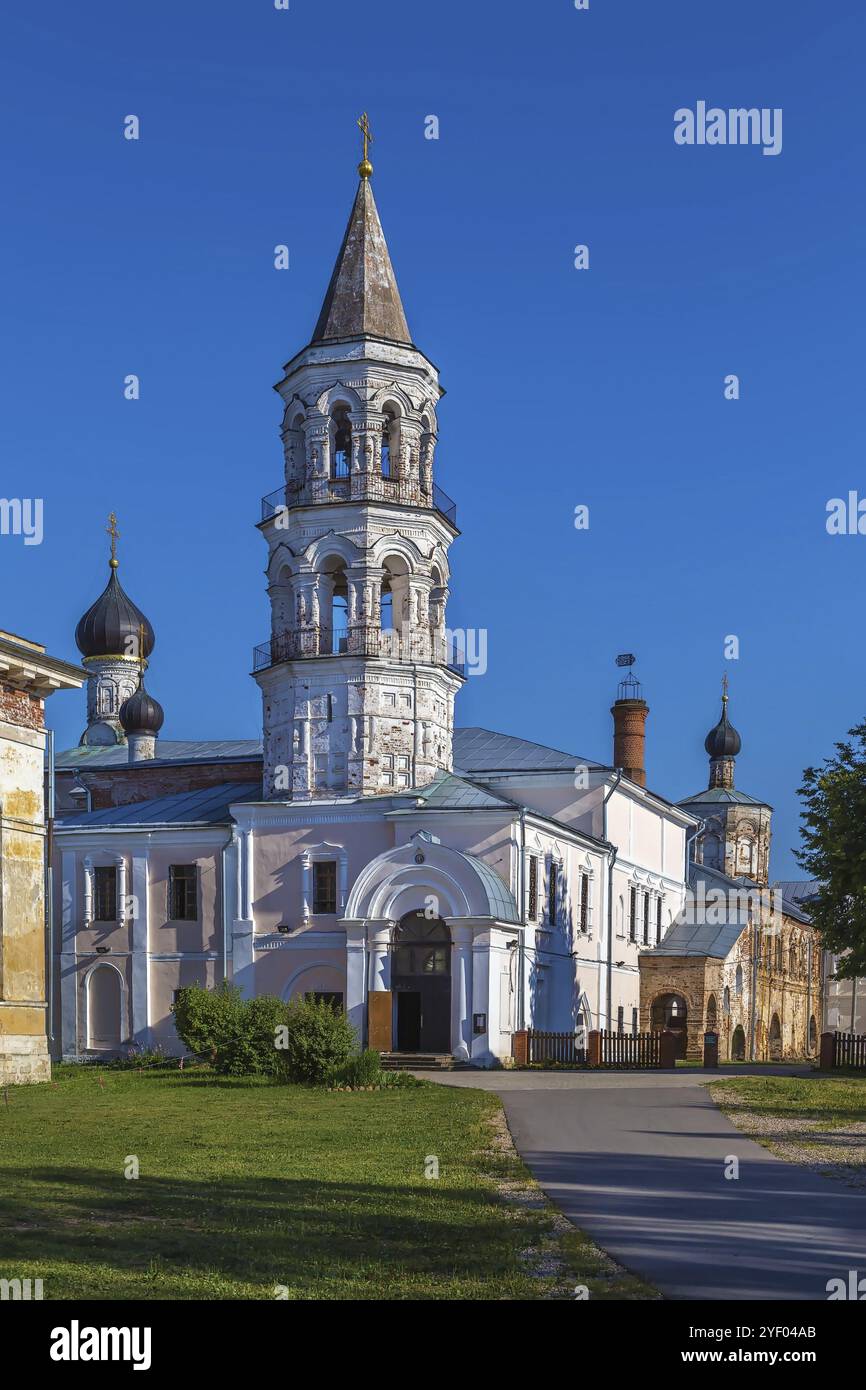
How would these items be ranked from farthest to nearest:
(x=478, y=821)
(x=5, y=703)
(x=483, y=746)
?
1. (x=483, y=746)
2. (x=478, y=821)
3. (x=5, y=703)

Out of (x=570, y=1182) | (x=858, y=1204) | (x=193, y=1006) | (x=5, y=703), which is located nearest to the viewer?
(x=858, y=1204)

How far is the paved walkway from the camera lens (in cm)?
882

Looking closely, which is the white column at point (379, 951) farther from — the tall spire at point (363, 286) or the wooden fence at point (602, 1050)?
the tall spire at point (363, 286)

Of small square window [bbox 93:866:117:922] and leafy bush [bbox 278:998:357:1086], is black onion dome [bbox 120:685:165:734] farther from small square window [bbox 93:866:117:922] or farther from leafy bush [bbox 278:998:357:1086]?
leafy bush [bbox 278:998:357:1086]

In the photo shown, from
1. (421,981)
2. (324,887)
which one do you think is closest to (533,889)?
(421,981)

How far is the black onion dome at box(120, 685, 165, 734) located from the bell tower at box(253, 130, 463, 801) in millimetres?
16690

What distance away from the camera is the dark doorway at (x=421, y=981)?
119 ft

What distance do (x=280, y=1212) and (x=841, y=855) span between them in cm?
2105

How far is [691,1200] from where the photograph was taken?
11.8 meters

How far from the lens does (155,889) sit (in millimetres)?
40375
